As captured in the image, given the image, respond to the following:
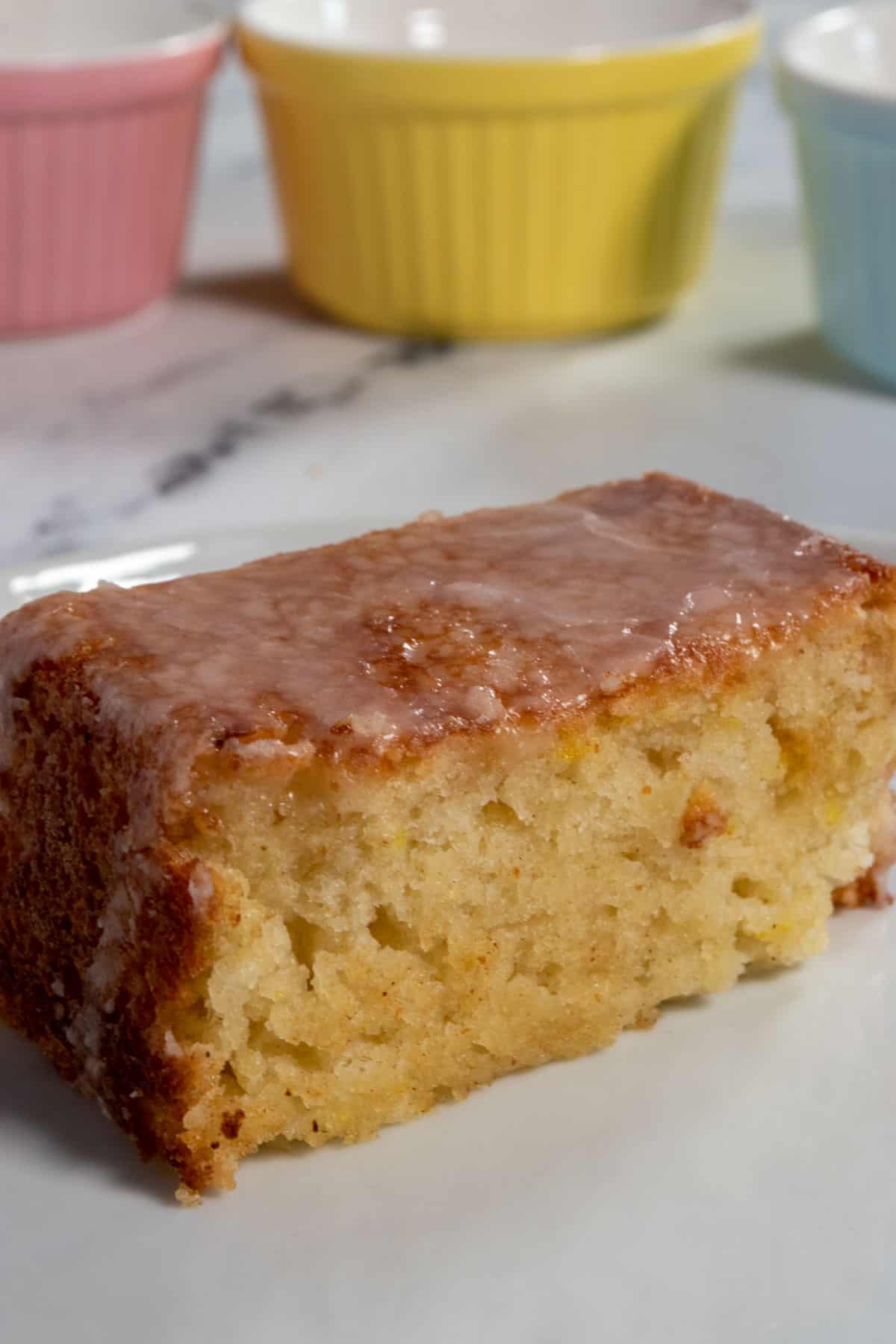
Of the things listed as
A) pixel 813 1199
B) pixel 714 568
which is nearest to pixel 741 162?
pixel 714 568

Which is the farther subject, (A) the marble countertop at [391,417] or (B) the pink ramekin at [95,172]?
(B) the pink ramekin at [95,172]

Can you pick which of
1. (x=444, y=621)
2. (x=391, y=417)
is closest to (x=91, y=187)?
(x=391, y=417)

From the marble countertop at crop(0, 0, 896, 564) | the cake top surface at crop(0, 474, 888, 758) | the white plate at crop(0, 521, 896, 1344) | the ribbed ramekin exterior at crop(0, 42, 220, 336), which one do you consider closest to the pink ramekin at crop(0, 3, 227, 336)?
the ribbed ramekin exterior at crop(0, 42, 220, 336)

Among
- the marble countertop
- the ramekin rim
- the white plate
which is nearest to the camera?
the white plate

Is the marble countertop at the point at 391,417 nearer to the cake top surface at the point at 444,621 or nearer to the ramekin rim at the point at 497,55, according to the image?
the ramekin rim at the point at 497,55

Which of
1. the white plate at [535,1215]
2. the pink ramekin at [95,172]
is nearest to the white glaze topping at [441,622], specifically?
the white plate at [535,1215]

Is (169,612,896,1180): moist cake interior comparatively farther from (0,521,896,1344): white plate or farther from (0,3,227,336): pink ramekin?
(0,3,227,336): pink ramekin
